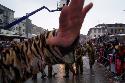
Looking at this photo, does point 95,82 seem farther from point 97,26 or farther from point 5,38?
point 97,26

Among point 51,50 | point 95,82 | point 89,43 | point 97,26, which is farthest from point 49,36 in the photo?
point 97,26

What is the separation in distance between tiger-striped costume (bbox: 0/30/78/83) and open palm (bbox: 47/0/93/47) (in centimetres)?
3

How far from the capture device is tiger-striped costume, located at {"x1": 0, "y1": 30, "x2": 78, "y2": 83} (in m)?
1.61

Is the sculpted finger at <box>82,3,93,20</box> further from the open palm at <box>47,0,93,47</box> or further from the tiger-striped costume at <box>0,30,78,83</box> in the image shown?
the tiger-striped costume at <box>0,30,78,83</box>

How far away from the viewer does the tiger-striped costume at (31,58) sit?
1.61 metres

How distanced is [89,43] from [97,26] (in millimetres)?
116513

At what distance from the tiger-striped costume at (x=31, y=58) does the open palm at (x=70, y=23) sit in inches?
1.2

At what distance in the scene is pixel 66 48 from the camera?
5.20 feet

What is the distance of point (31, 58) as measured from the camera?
170 centimetres

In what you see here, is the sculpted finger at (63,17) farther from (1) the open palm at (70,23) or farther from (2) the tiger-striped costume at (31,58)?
(2) the tiger-striped costume at (31,58)

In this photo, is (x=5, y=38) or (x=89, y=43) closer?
(x=89, y=43)

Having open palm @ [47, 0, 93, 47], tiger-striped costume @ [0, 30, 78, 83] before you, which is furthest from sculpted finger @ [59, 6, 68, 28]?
tiger-striped costume @ [0, 30, 78, 83]

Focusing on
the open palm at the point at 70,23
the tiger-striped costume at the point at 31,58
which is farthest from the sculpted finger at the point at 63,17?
the tiger-striped costume at the point at 31,58

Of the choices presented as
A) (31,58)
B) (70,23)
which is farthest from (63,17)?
(31,58)
